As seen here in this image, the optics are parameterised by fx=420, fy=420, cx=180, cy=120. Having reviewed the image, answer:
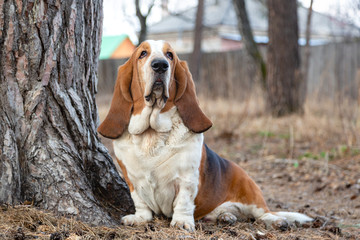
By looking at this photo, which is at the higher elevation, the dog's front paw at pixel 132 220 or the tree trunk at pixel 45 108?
the tree trunk at pixel 45 108

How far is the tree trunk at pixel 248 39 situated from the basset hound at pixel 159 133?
839 centimetres

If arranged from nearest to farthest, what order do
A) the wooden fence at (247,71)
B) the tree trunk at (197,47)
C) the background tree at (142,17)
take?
the wooden fence at (247,71) < the background tree at (142,17) < the tree trunk at (197,47)

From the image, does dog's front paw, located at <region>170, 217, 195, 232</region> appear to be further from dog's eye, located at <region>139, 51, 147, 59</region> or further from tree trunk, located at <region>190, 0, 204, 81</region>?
tree trunk, located at <region>190, 0, 204, 81</region>

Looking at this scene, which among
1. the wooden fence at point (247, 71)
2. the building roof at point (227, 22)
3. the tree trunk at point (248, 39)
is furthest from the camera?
the building roof at point (227, 22)

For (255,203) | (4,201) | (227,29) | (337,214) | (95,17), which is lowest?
(337,214)

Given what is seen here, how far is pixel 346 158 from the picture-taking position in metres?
6.62

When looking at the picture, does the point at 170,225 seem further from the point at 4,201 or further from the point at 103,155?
the point at 4,201

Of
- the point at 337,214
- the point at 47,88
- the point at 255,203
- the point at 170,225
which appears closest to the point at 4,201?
the point at 47,88

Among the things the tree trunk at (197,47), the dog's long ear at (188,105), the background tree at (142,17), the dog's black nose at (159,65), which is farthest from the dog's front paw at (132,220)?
the background tree at (142,17)

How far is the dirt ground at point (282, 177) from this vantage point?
2.94m

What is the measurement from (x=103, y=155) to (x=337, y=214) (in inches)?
103

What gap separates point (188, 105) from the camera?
3.21 m

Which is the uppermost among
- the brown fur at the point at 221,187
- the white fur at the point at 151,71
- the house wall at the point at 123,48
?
the house wall at the point at 123,48

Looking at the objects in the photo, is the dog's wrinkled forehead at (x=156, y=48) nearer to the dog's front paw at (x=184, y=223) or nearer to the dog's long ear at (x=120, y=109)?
the dog's long ear at (x=120, y=109)
